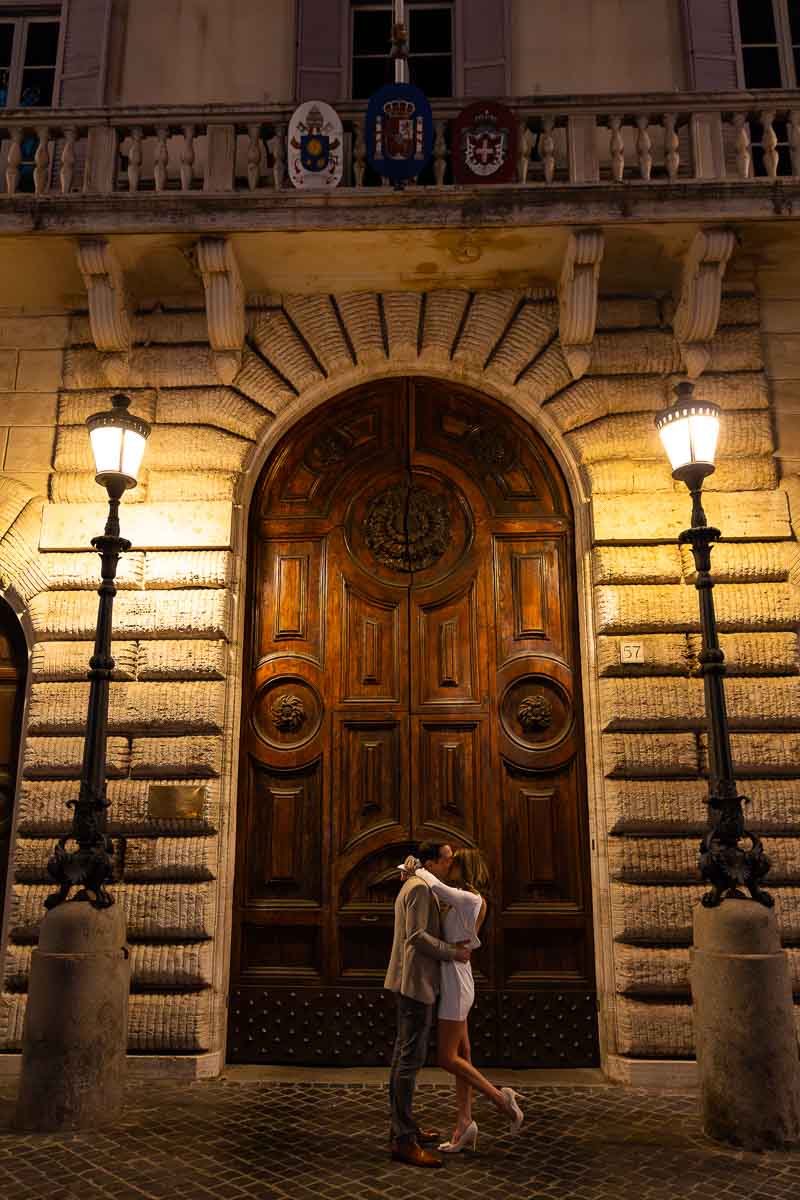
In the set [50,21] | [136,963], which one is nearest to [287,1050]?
[136,963]

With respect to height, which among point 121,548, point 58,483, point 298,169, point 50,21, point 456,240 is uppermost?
point 50,21

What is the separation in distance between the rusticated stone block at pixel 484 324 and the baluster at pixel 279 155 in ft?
6.19

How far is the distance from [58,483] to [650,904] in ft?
18.5

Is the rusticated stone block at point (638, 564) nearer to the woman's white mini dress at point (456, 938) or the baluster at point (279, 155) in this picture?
the woman's white mini dress at point (456, 938)

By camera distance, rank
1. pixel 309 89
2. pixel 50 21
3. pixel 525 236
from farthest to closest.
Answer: pixel 50 21 → pixel 309 89 → pixel 525 236

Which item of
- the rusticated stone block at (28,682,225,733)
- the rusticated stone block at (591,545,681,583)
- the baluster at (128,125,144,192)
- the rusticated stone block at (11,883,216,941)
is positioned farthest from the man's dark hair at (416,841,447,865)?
the baluster at (128,125,144,192)

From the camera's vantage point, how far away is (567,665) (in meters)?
7.06

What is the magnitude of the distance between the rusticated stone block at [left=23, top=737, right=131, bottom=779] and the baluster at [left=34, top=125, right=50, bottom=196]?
4.37 meters

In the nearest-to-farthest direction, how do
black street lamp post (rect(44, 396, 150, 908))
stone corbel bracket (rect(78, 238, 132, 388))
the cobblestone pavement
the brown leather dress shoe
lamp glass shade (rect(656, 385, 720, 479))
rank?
1. the cobblestone pavement
2. the brown leather dress shoe
3. black street lamp post (rect(44, 396, 150, 908))
4. lamp glass shade (rect(656, 385, 720, 479))
5. stone corbel bracket (rect(78, 238, 132, 388))

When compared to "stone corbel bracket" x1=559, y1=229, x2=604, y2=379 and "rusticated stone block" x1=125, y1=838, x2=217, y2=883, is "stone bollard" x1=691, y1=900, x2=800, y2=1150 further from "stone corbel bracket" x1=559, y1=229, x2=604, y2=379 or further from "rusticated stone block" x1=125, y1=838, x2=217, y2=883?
"stone corbel bracket" x1=559, y1=229, x2=604, y2=379

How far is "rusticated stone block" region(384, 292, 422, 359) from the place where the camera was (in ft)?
24.6

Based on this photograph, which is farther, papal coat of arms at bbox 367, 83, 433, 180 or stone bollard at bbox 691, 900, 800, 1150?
papal coat of arms at bbox 367, 83, 433, 180

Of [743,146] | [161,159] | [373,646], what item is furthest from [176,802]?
[743,146]

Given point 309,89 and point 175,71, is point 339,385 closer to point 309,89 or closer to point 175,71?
point 309,89
